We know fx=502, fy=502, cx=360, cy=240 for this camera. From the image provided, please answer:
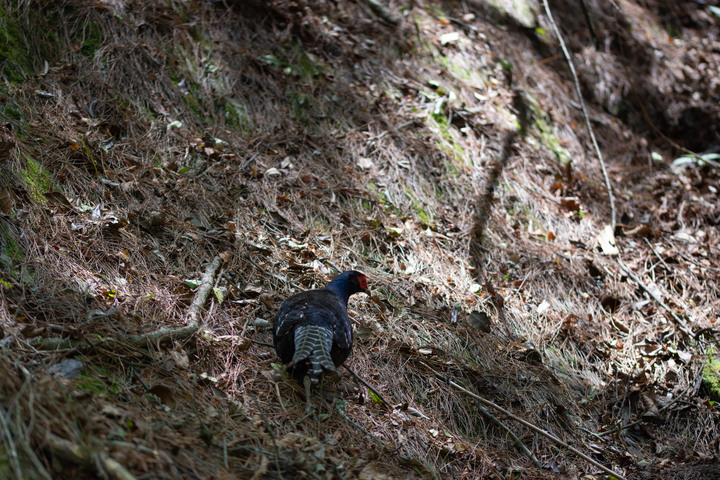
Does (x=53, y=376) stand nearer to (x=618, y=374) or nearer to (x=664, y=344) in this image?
(x=618, y=374)

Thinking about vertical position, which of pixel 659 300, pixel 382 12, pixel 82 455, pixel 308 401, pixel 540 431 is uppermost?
pixel 382 12

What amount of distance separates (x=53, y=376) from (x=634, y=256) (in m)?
6.11

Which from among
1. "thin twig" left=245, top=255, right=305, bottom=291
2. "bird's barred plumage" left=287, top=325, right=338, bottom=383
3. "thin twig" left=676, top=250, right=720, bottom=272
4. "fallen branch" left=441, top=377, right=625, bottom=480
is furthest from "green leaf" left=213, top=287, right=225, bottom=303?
"thin twig" left=676, top=250, right=720, bottom=272

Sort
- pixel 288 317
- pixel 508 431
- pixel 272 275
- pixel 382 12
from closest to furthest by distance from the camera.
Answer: pixel 288 317
pixel 508 431
pixel 272 275
pixel 382 12

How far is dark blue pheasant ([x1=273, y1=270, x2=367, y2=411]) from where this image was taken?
10.2 ft

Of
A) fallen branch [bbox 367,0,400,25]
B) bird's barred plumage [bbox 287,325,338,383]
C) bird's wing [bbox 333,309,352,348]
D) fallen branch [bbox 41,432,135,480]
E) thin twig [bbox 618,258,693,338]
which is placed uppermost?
fallen branch [bbox 367,0,400,25]

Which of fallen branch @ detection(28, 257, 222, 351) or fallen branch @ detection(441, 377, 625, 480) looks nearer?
fallen branch @ detection(28, 257, 222, 351)

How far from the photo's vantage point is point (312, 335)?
3262 millimetres

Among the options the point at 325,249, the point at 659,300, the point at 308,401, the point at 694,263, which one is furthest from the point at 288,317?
the point at 694,263

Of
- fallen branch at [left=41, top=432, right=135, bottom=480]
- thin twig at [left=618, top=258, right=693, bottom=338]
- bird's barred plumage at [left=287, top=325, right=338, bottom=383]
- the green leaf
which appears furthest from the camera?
thin twig at [left=618, top=258, right=693, bottom=338]

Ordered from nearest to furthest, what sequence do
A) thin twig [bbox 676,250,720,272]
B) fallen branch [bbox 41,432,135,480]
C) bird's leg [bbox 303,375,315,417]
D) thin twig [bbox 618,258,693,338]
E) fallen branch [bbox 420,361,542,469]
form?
fallen branch [bbox 41,432,135,480] → bird's leg [bbox 303,375,315,417] → fallen branch [bbox 420,361,542,469] → thin twig [bbox 618,258,693,338] → thin twig [bbox 676,250,720,272]

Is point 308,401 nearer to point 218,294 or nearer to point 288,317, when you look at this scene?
point 288,317

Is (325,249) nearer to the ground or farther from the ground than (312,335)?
nearer to the ground

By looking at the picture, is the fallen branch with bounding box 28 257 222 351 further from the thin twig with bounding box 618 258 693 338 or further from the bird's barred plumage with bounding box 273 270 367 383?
the thin twig with bounding box 618 258 693 338
